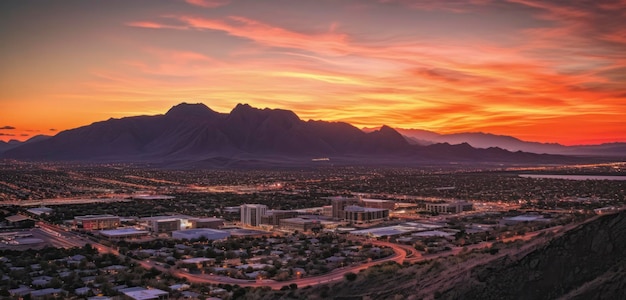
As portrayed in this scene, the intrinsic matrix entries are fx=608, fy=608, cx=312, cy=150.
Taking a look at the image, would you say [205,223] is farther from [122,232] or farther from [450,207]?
[450,207]

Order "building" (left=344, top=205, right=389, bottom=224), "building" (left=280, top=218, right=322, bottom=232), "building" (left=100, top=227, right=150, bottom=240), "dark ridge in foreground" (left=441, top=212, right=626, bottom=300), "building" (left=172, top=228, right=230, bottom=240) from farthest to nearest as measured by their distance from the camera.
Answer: "building" (left=344, top=205, right=389, bottom=224)
"building" (left=280, top=218, right=322, bottom=232)
"building" (left=100, top=227, right=150, bottom=240)
"building" (left=172, top=228, right=230, bottom=240)
"dark ridge in foreground" (left=441, top=212, right=626, bottom=300)

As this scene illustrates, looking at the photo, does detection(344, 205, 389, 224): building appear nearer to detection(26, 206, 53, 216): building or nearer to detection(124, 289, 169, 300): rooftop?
detection(26, 206, 53, 216): building

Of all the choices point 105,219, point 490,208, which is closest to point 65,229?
point 105,219

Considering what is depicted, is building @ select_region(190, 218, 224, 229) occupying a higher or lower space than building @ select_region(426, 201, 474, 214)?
lower

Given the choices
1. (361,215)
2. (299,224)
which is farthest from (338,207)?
(299,224)

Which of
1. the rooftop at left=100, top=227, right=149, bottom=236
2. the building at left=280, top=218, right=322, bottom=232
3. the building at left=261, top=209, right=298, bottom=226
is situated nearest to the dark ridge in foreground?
the building at left=280, top=218, right=322, bottom=232
